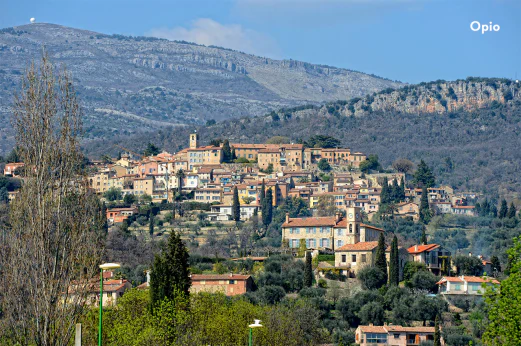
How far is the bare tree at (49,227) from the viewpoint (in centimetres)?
3359

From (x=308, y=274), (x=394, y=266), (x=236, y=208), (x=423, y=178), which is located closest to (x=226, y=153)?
(x=423, y=178)

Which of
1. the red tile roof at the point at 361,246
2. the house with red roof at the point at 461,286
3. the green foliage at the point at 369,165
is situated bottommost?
the house with red roof at the point at 461,286

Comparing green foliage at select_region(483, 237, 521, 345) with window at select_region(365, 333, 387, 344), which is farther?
window at select_region(365, 333, 387, 344)

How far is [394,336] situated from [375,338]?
116 centimetres

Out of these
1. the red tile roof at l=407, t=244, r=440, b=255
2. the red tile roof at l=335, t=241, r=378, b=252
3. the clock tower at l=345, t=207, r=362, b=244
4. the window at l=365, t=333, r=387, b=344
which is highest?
the clock tower at l=345, t=207, r=362, b=244

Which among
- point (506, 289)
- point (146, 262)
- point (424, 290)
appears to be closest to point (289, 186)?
point (146, 262)

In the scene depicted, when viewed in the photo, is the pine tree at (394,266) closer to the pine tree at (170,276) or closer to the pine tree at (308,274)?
the pine tree at (308,274)

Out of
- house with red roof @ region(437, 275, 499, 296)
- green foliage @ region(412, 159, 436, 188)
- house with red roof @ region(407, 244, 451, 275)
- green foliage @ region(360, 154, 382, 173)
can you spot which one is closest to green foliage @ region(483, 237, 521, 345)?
house with red roof @ region(437, 275, 499, 296)

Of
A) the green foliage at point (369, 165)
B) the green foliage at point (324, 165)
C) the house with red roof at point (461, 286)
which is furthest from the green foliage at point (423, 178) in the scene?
the house with red roof at point (461, 286)

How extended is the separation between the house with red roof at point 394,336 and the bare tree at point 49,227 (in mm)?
40282

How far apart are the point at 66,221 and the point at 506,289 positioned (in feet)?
42.0

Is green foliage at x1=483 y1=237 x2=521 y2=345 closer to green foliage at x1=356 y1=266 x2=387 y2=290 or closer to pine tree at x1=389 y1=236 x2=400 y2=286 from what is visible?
pine tree at x1=389 y1=236 x2=400 y2=286

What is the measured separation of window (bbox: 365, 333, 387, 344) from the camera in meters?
72.9

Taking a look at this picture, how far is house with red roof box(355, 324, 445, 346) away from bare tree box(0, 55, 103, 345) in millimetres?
40282
